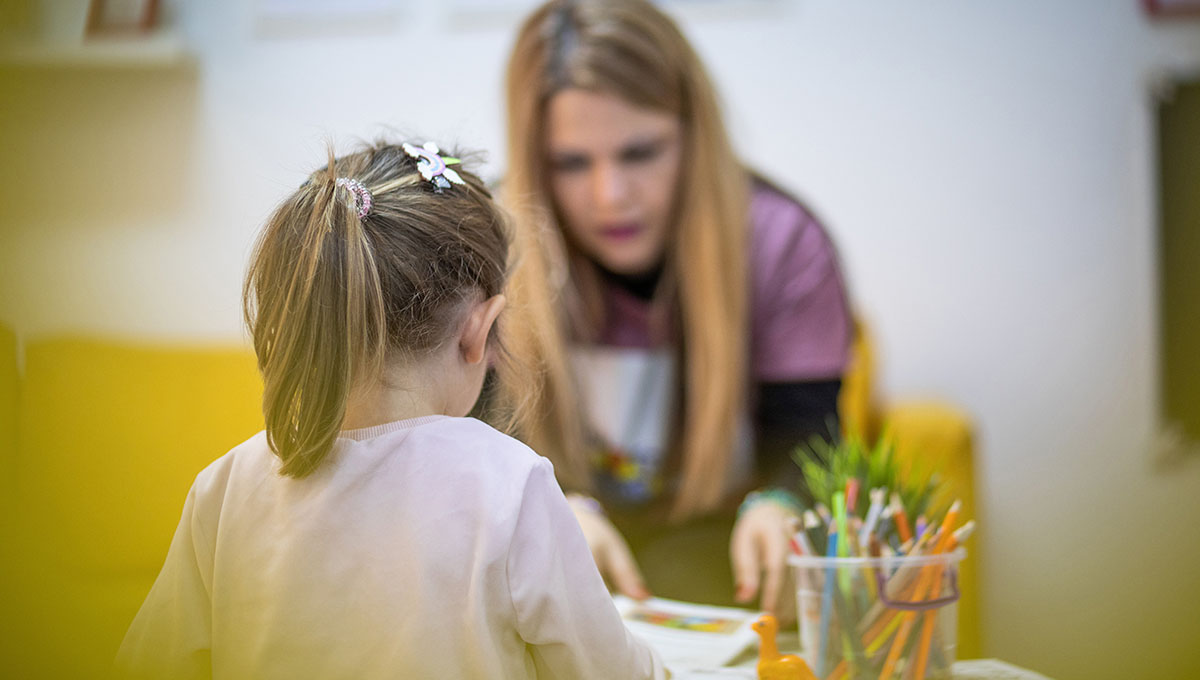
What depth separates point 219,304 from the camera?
0.74 meters

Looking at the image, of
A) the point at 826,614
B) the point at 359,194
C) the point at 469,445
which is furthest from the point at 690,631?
the point at 359,194

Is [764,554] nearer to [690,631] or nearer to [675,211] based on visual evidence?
[690,631]

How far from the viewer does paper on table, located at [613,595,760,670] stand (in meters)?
0.59

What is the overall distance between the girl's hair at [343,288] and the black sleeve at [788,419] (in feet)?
2.02

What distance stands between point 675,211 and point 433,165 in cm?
60

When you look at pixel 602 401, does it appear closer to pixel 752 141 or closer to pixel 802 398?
pixel 802 398

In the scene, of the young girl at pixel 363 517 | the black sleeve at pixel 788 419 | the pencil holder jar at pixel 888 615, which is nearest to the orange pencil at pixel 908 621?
the pencil holder jar at pixel 888 615

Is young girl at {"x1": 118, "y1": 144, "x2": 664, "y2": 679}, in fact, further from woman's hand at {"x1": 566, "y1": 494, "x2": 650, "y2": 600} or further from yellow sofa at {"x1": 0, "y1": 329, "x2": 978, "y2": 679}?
woman's hand at {"x1": 566, "y1": 494, "x2": 650, "y2": 600}

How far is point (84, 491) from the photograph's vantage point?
53 centimetres

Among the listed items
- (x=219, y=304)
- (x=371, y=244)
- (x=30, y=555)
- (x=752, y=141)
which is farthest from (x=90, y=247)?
(x=752, y=141)

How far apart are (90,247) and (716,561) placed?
0.66 metres

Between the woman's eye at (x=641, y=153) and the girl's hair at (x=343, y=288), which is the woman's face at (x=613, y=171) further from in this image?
the girl's hair at (x=343, y=288)

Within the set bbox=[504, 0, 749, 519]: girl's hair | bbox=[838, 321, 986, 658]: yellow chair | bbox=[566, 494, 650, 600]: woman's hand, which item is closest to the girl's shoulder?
bbox=[566, 494, 650, 600]: woman's hand

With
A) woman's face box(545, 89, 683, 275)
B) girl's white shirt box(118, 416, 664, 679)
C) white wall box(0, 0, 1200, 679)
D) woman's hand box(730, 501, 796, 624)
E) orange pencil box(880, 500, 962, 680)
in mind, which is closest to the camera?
girl's white shirt box(118, 416, 664, 679)
